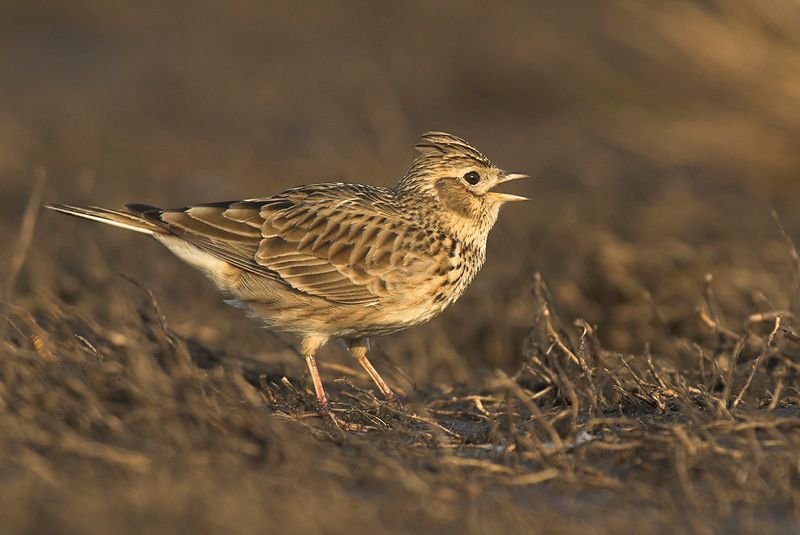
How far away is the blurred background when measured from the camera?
802 cm

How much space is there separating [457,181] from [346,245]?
2.37ft

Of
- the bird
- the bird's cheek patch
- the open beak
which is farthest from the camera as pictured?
the bird's cheek patch

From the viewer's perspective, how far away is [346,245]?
20.9ft

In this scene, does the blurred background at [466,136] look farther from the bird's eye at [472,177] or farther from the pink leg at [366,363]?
the bird's eye at [472,177]

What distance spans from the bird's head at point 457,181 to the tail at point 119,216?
1.43 meters

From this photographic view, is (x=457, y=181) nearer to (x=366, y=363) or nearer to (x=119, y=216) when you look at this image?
(x=366, y=363)

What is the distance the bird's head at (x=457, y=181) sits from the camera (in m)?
6.52

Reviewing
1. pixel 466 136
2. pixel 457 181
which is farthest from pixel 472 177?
pixel 466 136

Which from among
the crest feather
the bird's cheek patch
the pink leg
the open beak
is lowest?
the pink leg

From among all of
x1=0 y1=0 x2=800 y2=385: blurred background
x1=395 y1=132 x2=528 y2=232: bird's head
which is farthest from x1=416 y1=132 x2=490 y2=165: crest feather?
x1=0 y1=0 x2=800 y2=385: blurred background

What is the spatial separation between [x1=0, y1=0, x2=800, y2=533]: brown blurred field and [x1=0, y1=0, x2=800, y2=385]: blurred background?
0.13ft

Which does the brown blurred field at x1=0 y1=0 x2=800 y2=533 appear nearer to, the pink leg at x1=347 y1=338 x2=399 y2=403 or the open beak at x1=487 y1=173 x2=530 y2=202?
the pink leg at x1=347 y1=338 x2=399 y2=403

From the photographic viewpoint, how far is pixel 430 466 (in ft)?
14.3

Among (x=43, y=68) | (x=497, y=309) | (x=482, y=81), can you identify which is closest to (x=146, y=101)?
(x=43, y=68)
